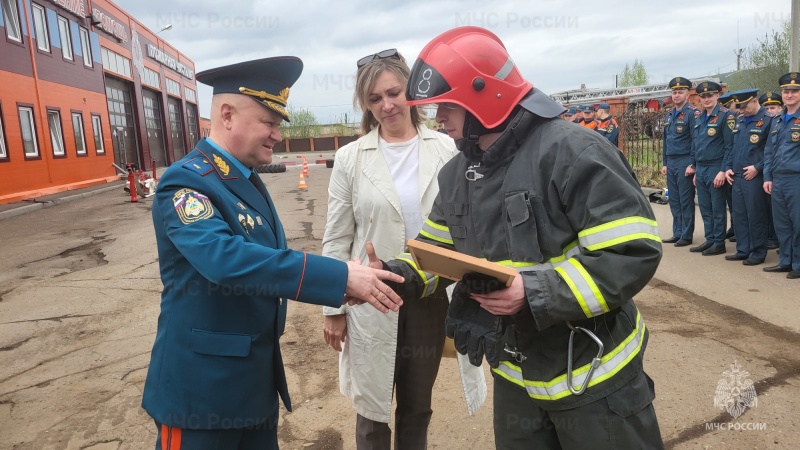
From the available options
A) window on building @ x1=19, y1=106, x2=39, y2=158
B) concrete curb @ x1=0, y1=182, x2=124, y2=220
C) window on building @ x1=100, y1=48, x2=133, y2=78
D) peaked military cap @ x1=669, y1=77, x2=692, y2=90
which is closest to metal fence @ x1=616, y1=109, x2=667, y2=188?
peaked military cap @ x1=669, y1=77, x2=692, y2=90

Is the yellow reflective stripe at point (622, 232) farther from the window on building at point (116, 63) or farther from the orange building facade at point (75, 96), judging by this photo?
the window on building at point (116, 63)

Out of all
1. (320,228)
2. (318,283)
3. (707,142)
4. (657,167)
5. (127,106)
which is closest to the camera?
(318,283)

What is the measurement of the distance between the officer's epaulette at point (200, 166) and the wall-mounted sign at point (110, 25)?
26.0m

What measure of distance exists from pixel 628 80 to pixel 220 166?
70767 millimetres

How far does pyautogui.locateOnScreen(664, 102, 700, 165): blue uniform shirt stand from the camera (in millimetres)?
8475

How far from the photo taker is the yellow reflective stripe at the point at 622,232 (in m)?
1.58

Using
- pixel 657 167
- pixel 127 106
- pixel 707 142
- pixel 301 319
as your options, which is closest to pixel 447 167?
pixel 301 319

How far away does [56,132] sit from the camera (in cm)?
1959

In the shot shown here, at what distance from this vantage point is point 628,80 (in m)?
64.8

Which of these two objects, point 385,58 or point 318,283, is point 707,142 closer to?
point 385,58

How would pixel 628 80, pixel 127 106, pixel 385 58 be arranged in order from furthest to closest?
1. pixel 628 80
2. pixel 127 106
3. pixel 385 58

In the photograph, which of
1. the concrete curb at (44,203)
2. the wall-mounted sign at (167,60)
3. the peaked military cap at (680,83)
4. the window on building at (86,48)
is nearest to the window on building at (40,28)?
the window on building at (86,48)

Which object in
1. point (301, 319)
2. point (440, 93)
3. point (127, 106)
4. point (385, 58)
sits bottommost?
point (301, 319)

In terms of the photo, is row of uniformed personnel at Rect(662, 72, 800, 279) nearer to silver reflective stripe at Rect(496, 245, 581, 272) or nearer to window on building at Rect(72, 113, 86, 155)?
silver reflective stripe at Rect(496, 245, 581, 272)
